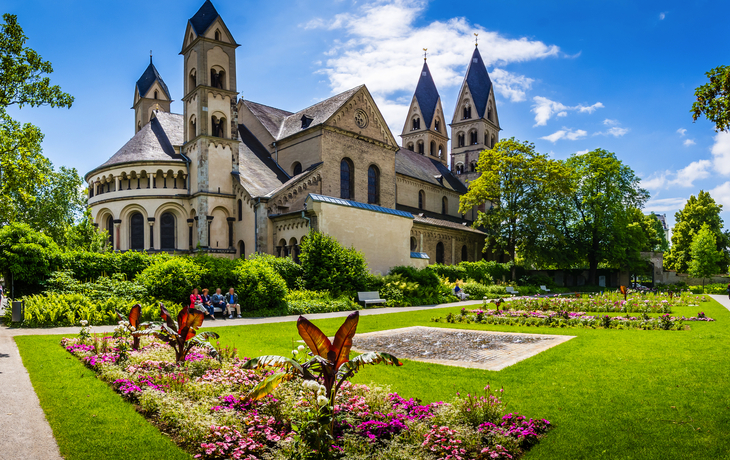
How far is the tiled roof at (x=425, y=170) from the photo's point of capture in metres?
46.8

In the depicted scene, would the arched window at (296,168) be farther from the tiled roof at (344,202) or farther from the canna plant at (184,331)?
Result: the canna plant at (184,331)

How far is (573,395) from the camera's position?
6.50 m

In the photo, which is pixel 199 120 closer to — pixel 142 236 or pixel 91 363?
pixel 142 236

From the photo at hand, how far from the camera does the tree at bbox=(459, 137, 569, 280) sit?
3947cm

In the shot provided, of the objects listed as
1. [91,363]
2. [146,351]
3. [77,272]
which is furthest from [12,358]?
[77,272]

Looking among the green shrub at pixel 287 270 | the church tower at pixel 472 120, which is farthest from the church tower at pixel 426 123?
the green shrub at pixel 287 270

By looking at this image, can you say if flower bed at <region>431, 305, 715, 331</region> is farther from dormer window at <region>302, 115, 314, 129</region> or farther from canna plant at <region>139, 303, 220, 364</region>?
dormer window at <region>302, 115, 314, 129</region>

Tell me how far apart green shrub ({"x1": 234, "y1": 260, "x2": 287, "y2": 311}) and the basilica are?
620 cm

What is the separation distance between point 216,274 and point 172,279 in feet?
5.65

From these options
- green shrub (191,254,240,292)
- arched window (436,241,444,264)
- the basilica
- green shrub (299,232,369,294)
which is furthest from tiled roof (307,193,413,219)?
A: arched window (436,241,444,264)

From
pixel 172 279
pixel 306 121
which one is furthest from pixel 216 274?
pixel 306 121

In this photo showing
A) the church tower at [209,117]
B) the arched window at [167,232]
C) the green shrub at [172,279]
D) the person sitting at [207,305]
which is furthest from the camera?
the arched window at [167,232]

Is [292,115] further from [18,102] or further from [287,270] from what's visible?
[18,102]

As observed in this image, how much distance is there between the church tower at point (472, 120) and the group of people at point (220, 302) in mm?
46396
